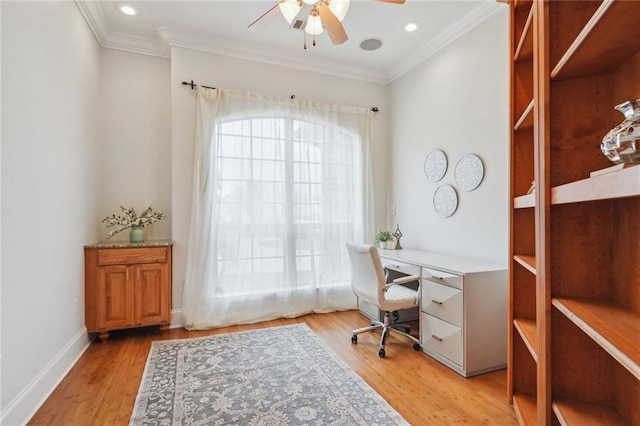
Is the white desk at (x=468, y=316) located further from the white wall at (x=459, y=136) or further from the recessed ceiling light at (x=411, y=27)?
the recessed ceiling light at (x=411, y=27)

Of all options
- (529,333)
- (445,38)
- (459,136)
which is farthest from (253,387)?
(445,38)

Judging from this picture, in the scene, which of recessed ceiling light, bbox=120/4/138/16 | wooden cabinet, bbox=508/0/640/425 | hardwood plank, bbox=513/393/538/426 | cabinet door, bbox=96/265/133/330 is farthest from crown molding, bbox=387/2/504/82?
cabinet door, bbox=96/265/133/330

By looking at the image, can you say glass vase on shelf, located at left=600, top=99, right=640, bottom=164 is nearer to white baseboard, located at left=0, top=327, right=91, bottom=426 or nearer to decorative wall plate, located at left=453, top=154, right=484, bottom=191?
decorative wall plate, located at left=453, top=154, right=484, bottom=191

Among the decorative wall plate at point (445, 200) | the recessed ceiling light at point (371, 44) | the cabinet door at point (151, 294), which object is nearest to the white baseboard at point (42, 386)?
the cabinet door at point (151, 294)

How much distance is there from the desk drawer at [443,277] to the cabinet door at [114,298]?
2.83 metres

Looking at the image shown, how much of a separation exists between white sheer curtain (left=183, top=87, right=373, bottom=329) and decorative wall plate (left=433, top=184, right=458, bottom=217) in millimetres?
935

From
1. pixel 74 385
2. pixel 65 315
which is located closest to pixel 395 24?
pixel 65 315

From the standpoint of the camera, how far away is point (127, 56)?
11.9 feet

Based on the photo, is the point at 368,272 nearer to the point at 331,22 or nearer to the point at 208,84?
the point at 331,22

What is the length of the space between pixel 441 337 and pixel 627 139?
6.86ft

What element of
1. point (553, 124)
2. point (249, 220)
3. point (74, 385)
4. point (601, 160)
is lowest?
point (74, 385)

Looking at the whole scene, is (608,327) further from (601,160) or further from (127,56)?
(127,56)

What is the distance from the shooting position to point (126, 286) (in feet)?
10.3

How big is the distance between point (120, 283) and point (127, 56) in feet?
8.28
